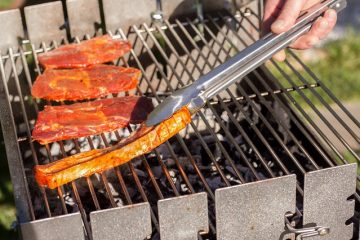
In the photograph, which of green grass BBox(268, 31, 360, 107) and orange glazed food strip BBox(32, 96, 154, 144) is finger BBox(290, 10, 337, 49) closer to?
orange glazed food strip BBox(32, 96, 154, 144)

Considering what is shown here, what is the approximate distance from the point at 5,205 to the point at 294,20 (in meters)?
2.31

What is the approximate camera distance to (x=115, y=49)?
126 inches

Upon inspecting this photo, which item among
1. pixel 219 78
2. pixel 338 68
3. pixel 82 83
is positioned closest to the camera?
pixel 219 78

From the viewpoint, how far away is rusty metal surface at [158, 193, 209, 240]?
2.03 m

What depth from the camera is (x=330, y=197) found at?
2176 mm

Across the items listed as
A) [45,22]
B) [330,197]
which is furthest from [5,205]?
[330,197]

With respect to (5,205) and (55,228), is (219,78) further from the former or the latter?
(5,205)

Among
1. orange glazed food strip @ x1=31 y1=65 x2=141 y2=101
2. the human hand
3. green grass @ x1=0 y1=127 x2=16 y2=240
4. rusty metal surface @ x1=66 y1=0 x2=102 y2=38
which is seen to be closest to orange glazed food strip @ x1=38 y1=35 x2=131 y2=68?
orange glazed food strip @ x1=31 y1=65 x2=141 y2=101

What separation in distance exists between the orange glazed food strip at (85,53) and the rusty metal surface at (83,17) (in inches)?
6.8

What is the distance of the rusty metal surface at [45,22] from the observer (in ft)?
10.8

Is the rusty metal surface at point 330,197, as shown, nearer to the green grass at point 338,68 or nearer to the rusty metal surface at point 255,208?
the rusty metal surface at point 255,208

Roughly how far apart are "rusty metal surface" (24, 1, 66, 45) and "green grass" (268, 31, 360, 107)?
2.07m

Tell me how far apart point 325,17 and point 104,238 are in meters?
1.23

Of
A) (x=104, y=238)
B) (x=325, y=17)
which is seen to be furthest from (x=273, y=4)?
(x=104, y=238)
